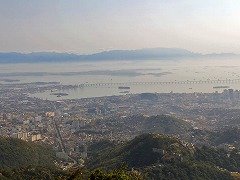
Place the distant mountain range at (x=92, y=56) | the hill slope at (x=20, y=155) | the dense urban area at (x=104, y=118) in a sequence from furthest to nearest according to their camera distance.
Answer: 1. the distant mountain range at (x=92, y=56)
2. the dense urban area at (x=104, y=118)
3. the hill slope at (x=20, y=155)

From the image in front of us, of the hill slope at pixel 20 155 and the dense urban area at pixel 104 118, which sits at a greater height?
the hill slope at pixel 20 155

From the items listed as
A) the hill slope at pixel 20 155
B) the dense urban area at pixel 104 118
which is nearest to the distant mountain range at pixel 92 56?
the dense urban area at pixel 104 118

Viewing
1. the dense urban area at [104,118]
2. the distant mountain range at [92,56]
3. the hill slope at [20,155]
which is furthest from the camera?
the distant mountain range at [92,56]

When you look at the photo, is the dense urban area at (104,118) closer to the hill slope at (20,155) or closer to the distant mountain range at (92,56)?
the hill slope at (20,155)

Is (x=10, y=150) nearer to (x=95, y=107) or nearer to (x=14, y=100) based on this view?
(x=95, y=107)

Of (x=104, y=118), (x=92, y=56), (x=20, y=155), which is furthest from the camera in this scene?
(x=92, y=56)

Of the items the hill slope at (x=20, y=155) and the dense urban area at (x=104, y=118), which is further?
the dense urban area at (x=104, y=118)

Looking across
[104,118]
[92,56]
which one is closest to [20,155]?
[104,118]

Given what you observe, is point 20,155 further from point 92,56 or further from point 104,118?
point 92,56

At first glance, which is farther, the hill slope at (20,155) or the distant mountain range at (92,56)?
the distant mountain range at (92,56)

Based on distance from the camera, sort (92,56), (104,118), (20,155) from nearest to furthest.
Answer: (20,155) < (104,118) < (92,56)

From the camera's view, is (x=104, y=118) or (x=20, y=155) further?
(x=104, y=118)
